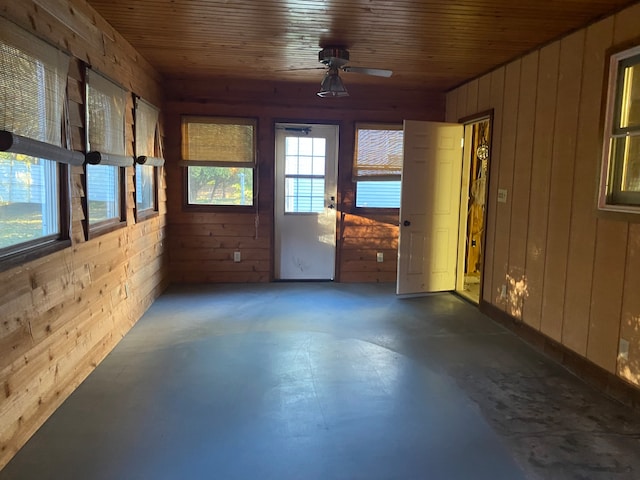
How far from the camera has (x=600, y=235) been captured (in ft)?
10.1

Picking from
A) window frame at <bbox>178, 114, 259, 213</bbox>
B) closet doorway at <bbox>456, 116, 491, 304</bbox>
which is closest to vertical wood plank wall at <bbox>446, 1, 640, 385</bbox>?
closet doorway at <bbox>456, 116, 491, 304</bbox>

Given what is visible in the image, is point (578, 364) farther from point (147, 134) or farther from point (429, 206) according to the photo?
point (147, 134)

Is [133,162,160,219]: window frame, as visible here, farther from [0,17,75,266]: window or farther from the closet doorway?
the closet doorway

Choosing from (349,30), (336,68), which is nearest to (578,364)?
(349,30)

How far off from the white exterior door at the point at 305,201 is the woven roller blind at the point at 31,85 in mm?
3355

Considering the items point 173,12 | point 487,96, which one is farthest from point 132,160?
point 487,96

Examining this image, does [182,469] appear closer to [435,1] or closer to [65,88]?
[65,88]

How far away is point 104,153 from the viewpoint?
327 cm

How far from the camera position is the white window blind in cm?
426

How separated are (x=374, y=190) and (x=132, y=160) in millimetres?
3040

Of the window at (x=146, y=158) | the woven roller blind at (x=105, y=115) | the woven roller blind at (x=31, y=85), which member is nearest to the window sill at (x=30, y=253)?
the woven roller blind at (x=31, y=85)

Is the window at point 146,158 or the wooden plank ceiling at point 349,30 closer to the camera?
the wooden plank ceiling at point 349,30

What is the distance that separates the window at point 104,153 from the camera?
310 centimetres

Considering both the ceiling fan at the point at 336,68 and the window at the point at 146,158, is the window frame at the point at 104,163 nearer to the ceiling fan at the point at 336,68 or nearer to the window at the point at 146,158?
the window at the point at 146,158
